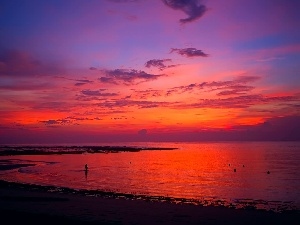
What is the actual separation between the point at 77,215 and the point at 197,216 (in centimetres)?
725

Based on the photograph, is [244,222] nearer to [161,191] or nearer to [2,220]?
[2,220]

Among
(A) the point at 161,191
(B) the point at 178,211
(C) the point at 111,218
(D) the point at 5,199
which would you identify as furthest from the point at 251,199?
(D) the point at 5,199

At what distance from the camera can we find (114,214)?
1955 cm

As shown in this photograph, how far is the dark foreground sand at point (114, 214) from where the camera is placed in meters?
16.9

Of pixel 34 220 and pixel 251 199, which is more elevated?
pixel 34 220

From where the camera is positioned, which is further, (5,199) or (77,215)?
(5,199)

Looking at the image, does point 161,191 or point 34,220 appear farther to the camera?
point 161,191

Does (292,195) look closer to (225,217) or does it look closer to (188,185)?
(188,185)

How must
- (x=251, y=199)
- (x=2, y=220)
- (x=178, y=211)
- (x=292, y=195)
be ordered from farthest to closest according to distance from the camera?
(x=292, y=195) < (x=251, y=199) < (x=178, y=211) < (x=2, y=220)

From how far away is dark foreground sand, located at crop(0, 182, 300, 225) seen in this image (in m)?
16.9

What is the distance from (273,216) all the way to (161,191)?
17080 mm

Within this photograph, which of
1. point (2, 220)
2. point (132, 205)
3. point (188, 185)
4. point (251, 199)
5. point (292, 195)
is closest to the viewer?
point (2, 220)

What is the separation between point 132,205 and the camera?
24.2 meters

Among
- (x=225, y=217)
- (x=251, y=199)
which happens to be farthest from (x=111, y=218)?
(x=251, y=199)
